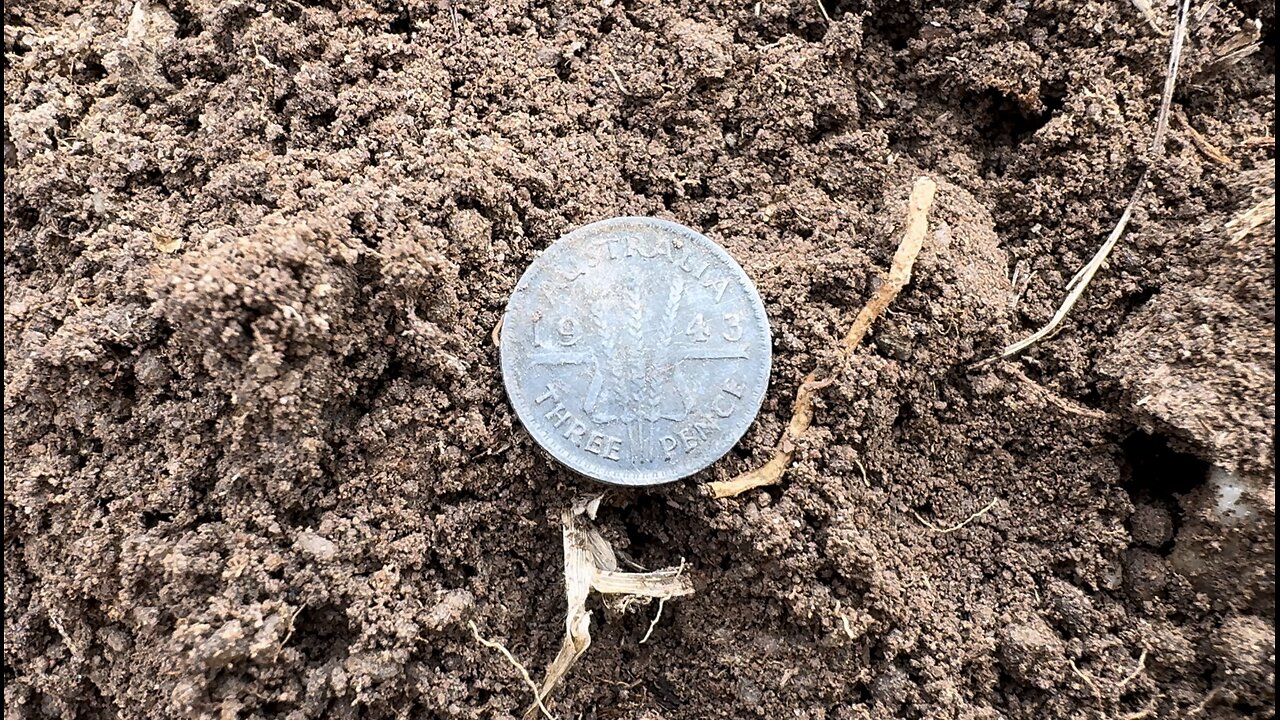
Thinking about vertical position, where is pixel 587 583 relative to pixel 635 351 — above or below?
below

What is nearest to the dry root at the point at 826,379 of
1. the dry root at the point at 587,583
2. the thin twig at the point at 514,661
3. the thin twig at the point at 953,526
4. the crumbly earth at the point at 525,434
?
the crumbly earth at the point at 525,434

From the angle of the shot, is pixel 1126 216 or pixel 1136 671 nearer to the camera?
pixel 1136 671

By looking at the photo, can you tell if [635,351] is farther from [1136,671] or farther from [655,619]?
[1136,671]

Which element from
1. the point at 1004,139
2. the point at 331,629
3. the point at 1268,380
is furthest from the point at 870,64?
the point at 331,629

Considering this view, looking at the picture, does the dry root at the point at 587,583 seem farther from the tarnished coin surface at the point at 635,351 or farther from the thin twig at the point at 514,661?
the tarnished coin surface at the point at 635,351

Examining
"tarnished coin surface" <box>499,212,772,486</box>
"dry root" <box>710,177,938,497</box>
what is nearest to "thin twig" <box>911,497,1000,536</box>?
"dry root" <box>710,177,938,497</box>

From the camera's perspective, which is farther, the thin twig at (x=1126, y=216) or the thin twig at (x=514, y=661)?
the thin twig at (x=1126, y=216)

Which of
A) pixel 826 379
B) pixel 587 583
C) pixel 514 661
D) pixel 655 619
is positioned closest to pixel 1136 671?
pixel 826 379
